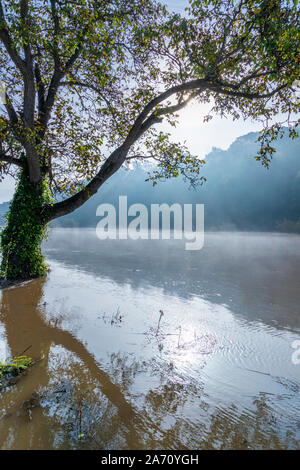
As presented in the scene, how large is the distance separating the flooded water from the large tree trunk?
143 centimetres

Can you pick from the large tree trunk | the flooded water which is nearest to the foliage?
the flooded water

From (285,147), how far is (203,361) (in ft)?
562

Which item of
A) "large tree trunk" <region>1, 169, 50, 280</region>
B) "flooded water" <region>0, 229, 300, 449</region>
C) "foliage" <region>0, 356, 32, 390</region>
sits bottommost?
"flooded water" <region>0, 229, 300, 449</region>

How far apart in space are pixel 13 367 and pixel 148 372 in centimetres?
198

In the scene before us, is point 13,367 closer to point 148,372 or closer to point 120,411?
point 120,411

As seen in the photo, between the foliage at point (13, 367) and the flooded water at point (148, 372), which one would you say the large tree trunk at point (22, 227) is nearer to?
the flooded water at point (148, 372)

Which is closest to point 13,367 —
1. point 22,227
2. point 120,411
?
point 120,411

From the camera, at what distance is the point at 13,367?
144 inches

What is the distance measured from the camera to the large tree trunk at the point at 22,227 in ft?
31.9

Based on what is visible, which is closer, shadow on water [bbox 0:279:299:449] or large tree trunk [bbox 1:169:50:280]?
shadow on water [bbox 0:279:299:449]

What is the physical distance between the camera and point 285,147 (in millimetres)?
147625

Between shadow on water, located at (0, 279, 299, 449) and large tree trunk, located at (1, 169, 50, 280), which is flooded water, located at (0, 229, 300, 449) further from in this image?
large tree trunk, located at (1, 169, 50, 280)

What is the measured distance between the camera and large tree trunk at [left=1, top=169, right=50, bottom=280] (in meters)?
9.73

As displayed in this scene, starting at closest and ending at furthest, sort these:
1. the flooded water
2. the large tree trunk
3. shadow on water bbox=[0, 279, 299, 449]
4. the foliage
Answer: shadow on water bbox=[0, 279, 299, 449], the flooded water, the foliage, the large tree trunk
